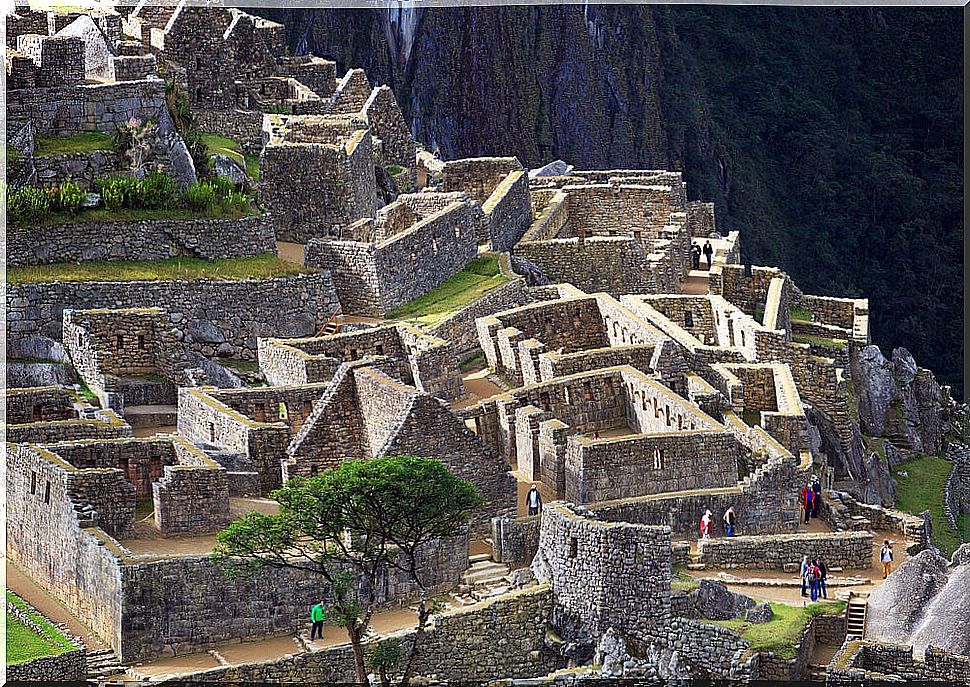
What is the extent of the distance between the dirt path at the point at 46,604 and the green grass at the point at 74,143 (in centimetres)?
1232

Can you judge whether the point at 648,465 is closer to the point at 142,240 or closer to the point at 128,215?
the point at 142,240

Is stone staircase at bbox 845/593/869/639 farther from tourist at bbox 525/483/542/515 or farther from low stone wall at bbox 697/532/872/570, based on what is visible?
tourist at bbox 525/483/542/515

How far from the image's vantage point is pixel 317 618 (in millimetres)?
33656

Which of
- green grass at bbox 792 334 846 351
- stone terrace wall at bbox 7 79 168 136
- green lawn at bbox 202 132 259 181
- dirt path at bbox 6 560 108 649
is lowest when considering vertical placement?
dirt path at bbox 6 560 108 649

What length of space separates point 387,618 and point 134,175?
605 inches

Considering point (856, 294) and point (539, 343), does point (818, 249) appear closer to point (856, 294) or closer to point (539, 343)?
point (856, 294)

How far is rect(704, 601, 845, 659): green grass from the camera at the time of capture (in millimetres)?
33500

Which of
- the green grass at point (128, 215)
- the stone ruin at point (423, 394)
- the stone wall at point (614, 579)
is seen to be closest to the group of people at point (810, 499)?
the stone ruin at point (423, 394)

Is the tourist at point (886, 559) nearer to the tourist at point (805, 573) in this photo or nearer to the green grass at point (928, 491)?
the tourist at point (805, 573)

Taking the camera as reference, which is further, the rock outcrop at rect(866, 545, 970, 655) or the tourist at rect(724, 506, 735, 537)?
the tourist at rect(724, 506, 735, 537)

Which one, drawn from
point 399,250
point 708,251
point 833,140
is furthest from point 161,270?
point 833,140

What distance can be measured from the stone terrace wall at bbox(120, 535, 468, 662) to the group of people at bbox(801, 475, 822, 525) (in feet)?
32.3

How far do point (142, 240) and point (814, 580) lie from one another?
16012mm

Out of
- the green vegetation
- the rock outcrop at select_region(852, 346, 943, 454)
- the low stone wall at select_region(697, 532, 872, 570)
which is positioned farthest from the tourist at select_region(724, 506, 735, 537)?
the green vegetation
